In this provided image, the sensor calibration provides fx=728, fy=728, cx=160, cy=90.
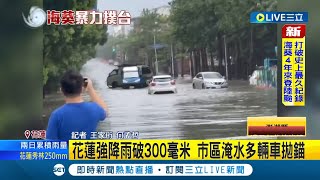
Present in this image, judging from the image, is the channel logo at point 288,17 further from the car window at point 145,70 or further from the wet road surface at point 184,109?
the car window at point 145,70

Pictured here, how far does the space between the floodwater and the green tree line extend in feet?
0.60

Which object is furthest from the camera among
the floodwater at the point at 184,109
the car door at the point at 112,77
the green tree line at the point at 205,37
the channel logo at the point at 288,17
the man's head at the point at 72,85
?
the car door at the point at 112,77

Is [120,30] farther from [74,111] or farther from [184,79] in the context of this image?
[74,111]

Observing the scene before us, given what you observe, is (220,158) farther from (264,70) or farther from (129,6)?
(129,6)

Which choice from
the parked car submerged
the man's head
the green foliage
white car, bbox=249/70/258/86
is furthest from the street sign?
the man's head

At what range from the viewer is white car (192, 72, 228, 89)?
224 inches

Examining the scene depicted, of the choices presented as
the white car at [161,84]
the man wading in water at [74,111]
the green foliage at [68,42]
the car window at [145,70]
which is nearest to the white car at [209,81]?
the white car at [161,84]

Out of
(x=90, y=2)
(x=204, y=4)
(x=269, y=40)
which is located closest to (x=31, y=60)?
(x=90, y=2)

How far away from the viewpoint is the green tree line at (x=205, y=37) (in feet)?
18.6

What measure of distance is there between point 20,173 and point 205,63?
1.67 metres

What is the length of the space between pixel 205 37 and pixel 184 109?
0.63 m

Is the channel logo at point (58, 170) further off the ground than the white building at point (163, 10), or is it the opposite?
the white building at point (163, 10)

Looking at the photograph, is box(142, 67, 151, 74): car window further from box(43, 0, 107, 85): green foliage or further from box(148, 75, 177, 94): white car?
box(43, 0, 107, 85): green foliage

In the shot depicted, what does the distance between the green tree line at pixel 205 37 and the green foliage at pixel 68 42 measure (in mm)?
270
